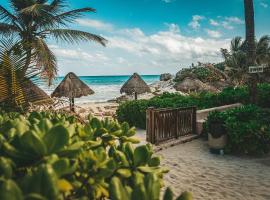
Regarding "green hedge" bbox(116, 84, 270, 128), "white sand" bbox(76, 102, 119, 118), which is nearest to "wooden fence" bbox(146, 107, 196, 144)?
"green hedge" bbox(116, 84, 270, 128)

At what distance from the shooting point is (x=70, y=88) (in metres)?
16.1

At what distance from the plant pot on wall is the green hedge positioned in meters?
3.61

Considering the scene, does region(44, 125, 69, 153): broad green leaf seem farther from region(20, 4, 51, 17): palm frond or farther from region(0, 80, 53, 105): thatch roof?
region(20, 4, 51, 17): palm frond

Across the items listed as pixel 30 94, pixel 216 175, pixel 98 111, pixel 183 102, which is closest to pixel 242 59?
pixel 98 111

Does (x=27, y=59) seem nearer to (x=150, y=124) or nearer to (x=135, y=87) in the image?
(x=150, y=124)

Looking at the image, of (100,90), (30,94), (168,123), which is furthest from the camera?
(100,90)

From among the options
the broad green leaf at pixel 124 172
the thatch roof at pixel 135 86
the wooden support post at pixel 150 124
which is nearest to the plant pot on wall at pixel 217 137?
the wooden support post at pixel 150 124

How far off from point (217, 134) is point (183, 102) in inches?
173

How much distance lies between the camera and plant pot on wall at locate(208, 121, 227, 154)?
7914 mm

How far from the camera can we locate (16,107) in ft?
11.0

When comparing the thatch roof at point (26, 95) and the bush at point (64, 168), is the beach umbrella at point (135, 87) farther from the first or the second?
the bush at point (64, 168)

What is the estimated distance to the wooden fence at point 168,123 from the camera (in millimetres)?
8703

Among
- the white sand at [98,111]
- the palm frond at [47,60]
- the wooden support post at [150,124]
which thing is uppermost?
the palm frond at [47,60]

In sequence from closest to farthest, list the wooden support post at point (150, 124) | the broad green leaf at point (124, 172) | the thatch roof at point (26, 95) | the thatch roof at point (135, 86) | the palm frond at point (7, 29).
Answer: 1. the broad green leaf at point (124, 172)
2. the thatch roof at point (26, 95)
3. the wooden support post at point (150, 124)
4. the palm frond at point (7, 29)
5. the thatch roof at point (135, 86)
